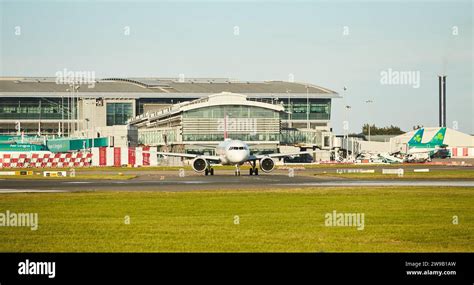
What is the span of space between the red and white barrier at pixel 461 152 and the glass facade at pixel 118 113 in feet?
255

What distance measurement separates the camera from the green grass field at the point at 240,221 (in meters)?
25.5

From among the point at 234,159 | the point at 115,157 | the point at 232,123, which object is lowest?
the point at 115,157

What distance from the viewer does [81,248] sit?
24734 millimetres

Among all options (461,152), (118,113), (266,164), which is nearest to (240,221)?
(266,164)

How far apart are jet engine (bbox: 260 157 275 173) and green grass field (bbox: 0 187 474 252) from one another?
38742 mm

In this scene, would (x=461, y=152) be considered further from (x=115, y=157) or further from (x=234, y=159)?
(x=234, y=159)

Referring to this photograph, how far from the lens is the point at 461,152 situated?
194 metres

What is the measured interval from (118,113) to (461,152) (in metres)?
82.2

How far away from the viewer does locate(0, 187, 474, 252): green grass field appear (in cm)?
2547
